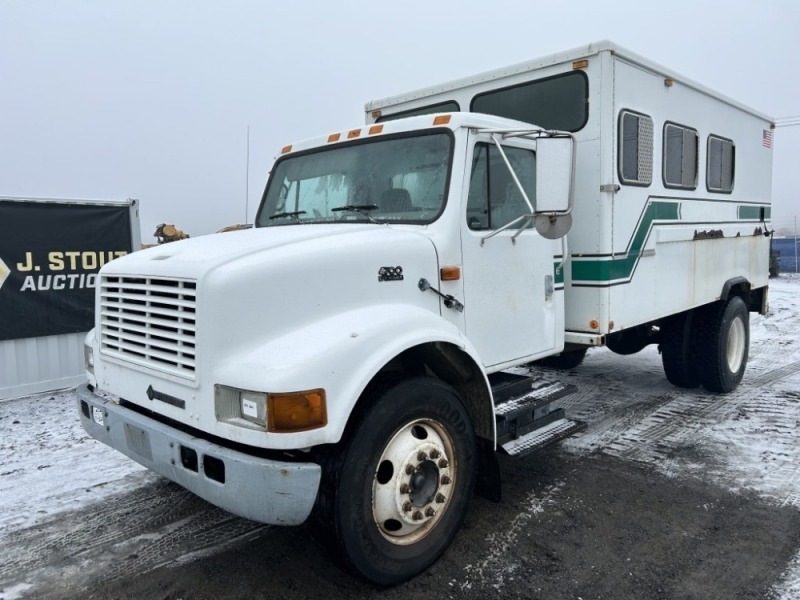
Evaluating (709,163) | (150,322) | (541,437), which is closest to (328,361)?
(150,322)

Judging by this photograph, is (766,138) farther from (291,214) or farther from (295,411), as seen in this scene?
(295,411)

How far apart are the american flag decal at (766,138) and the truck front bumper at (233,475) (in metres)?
7.43

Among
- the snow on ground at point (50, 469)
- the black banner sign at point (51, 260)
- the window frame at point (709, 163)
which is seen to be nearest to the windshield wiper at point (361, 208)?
the snow on ground at point (50, 469)

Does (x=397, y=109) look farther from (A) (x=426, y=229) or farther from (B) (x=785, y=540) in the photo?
(B) (x=785, y=540)

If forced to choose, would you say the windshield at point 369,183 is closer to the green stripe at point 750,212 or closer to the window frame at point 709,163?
the window frame at point 709,163

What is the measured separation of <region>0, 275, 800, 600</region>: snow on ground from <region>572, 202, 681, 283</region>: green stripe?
1479 mm

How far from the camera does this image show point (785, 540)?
3.66m

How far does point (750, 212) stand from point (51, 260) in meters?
8.16

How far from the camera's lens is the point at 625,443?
5379 mm

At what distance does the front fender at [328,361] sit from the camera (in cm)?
267

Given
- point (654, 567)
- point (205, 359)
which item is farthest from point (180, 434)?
point (654, 567)

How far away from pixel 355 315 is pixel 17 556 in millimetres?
2411

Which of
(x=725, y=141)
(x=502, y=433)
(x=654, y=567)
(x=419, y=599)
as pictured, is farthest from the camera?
(x=725, y=141)

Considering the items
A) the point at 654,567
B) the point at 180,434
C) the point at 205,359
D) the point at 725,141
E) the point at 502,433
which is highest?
the point at 725,141
